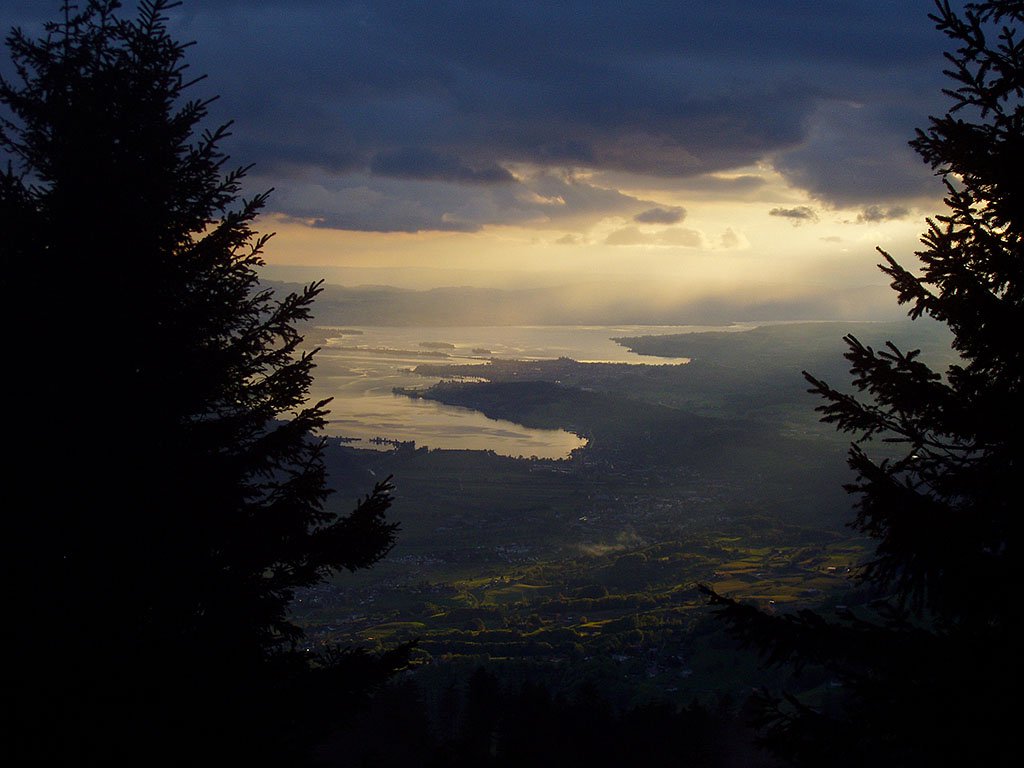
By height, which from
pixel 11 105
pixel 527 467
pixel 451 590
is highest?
pixel 11 105

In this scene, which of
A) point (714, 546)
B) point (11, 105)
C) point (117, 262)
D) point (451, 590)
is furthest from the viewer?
point (714, 546)

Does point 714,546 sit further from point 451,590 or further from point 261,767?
point 261,767

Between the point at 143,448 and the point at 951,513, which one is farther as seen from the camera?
the point at 143,448

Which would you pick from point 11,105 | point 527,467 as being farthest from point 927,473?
point 527,467
